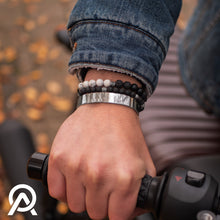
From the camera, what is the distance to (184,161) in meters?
0.94

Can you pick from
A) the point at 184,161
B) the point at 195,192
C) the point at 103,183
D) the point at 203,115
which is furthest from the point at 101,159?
the point at 203,115

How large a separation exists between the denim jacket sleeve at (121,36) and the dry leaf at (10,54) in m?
2.11

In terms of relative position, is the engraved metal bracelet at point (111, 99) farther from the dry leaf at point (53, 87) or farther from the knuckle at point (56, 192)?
the dry leaf at point (53, 87)

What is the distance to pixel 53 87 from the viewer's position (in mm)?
2406

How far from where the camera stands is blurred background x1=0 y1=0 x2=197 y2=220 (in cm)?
220

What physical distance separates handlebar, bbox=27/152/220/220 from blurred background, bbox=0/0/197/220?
4.15 ft

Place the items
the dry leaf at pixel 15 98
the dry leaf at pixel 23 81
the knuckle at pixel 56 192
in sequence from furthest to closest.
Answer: the dry leaf at pixel 23 81
the dry leaf at pixel 15 98
the knuckle at pixel 56 192

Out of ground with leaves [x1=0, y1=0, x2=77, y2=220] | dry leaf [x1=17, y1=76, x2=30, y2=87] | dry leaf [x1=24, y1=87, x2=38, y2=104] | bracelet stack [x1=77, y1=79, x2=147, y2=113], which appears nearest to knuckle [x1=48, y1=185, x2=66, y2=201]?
bracelet stack [x1=77, y1=79, x2=147, y2=113]

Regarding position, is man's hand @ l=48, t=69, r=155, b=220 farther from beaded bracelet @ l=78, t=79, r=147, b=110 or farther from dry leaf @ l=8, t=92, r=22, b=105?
dry leaf @ l=8, t=92, r=22, b=105

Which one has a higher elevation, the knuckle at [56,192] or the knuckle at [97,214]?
the knuckle at [56,192]

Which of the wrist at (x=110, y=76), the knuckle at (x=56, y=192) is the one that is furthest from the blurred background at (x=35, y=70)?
the wrist at (x=110, y=76)

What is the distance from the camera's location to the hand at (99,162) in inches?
22.9

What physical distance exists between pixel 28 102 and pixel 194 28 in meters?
1.59

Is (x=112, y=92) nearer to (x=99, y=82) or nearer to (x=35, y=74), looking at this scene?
(x=99, y=82)
